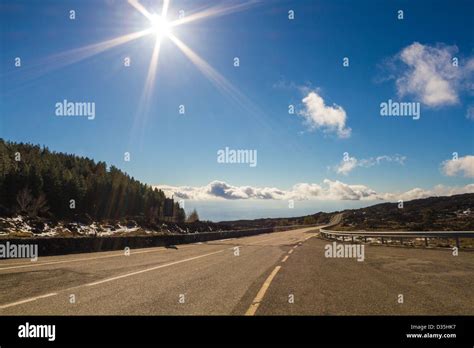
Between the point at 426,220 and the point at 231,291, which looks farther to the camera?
the point at 426,220

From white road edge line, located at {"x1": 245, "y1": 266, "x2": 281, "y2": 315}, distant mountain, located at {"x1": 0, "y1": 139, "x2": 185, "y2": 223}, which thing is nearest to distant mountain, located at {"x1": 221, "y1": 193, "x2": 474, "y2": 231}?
white road edge line, located at {"x1": 245, "y1": 266, "x2": 281, "y2": 315}

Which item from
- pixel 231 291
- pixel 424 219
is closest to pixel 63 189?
pixel 424 219

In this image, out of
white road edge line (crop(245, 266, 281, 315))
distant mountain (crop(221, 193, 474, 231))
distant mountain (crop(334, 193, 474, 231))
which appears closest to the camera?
white road edge line (crop(245, 266, 281, 315))

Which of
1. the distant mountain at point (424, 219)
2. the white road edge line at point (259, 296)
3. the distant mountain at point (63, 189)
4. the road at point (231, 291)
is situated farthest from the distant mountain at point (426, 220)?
the distant mountain at point (63, 189)

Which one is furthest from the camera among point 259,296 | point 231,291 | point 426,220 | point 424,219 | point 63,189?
point 63,189

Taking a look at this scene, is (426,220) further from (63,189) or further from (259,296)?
(63,189)

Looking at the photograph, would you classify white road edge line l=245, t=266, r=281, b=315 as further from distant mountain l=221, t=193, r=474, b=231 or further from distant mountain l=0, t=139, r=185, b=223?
distant mountain l=0, t=139, r=185, b=223

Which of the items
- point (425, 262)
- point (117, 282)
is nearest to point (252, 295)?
point (117, 282)

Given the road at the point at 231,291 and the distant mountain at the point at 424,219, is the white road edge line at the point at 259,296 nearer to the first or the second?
the road at the point at 231,291

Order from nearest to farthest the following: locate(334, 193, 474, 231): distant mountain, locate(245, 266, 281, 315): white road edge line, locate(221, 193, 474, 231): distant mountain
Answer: locate(245, 266, 281, 315): white road edge line < locate(334, 193, 474, 231): distant mountain < locate(221, 193, 474, 231): distant mountain

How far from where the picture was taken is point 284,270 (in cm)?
1163

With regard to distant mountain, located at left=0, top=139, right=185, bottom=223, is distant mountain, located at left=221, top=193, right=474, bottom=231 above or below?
below

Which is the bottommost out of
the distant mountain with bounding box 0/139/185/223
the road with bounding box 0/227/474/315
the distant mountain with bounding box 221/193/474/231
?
the distant mountain with bounding box 221/193/474/231
